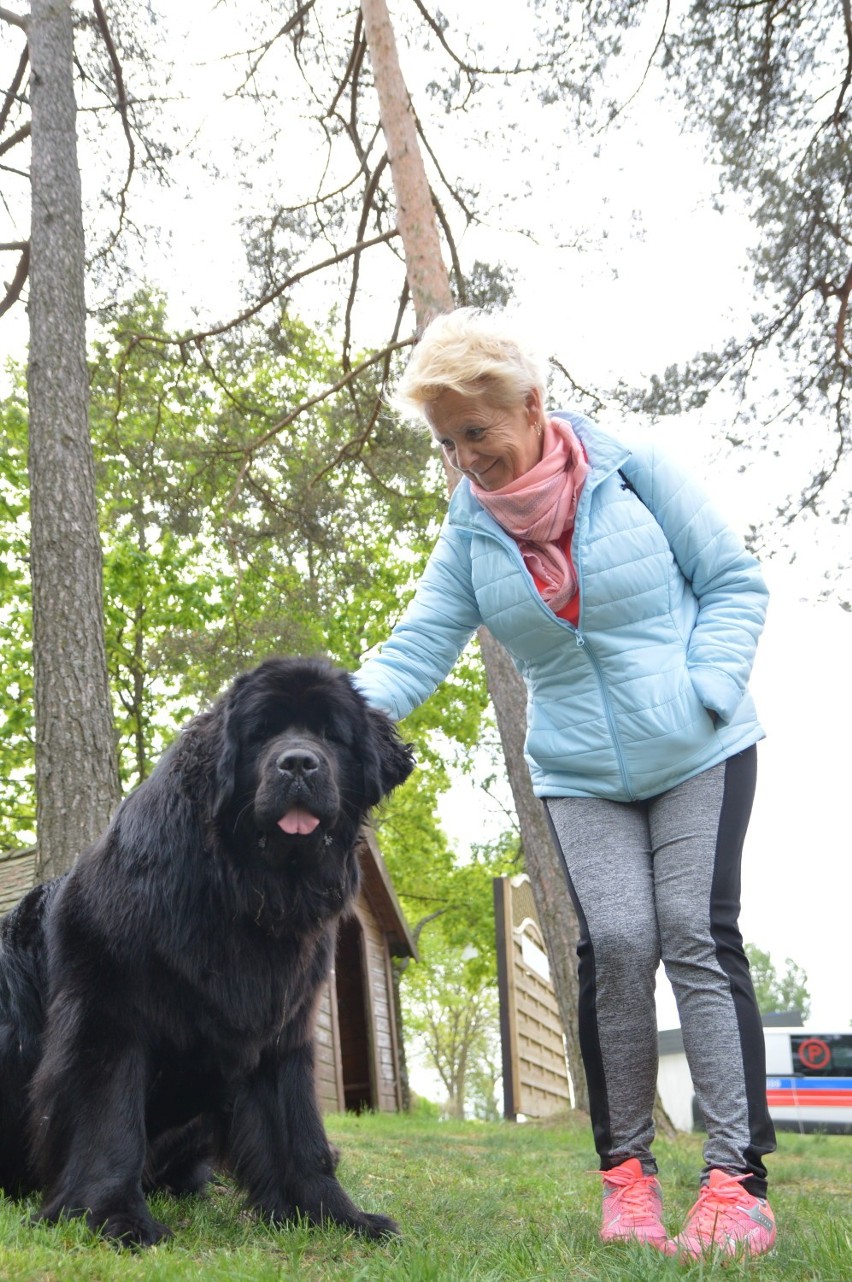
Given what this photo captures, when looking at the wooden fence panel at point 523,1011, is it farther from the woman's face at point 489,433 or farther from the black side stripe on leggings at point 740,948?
the woman's face at point 489,433

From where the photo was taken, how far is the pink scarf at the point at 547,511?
3031 millimetres

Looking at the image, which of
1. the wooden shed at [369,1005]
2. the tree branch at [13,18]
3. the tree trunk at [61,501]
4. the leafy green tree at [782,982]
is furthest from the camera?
the leafy green tree at [782,982]

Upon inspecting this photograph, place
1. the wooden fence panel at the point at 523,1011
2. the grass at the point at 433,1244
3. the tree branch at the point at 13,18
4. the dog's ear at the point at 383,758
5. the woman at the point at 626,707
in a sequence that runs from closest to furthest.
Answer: the grass at the point at 433,1244 < the woman at the point at 626,707 < the dog's ear at the point at 383,758 < the tree branch at the point at 13,18 < the wooden fence panel at the point at 523,1011

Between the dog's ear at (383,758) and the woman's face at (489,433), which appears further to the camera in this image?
the dog's ear at (383,758)

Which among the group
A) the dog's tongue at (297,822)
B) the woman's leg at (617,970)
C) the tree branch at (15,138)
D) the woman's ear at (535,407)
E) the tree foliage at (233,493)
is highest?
the tree branch at (15,138)

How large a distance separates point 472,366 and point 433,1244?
204 cm

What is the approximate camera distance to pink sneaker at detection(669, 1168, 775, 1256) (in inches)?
99.3

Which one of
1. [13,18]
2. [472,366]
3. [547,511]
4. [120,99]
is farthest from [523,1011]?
[472,366]

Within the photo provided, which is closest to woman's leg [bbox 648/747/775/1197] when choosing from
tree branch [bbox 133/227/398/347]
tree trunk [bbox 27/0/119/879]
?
tree trunk [bbox 27/0/119/879]

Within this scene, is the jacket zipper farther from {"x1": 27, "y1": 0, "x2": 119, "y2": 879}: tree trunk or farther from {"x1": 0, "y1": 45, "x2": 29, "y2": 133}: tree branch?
{"x1": 0, "y1": 45, "x2": 29, "y2": 133}: tree branch

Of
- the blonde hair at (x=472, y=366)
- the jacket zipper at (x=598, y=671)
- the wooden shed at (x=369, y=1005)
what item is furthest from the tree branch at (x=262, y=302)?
the jacket zipper at (x=598, y=671)

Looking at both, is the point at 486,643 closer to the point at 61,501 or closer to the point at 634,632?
the point at 61,501

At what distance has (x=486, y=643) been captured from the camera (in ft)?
31.5

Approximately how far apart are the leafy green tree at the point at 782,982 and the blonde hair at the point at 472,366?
9405 centimetres
